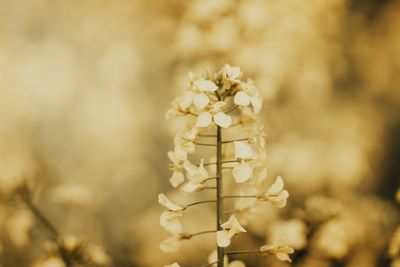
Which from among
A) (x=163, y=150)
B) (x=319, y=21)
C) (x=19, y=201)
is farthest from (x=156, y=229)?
(x=319, y=21)

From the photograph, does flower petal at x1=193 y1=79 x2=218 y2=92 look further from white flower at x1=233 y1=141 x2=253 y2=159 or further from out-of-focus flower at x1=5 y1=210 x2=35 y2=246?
out-of-focus flower at x1=5 y1=210 x2=35 y2=246

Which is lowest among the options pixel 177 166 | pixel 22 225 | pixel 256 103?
pixel 22 225

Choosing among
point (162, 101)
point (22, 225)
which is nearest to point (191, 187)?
point (22, 225)

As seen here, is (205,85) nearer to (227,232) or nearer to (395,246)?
(227,232)

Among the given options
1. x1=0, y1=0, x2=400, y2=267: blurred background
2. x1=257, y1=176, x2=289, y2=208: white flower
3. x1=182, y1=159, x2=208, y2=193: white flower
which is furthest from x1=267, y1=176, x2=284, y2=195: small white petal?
x1=0, y1=0, x2=400, y2=267: blurred background

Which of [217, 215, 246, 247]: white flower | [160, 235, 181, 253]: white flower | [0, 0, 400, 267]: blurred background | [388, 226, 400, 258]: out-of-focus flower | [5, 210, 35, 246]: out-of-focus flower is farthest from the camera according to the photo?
[0, 0, 400, 267]: blurred background

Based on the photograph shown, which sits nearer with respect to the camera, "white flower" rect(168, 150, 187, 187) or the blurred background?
"white flower" rect(168, 150, 187, 187)

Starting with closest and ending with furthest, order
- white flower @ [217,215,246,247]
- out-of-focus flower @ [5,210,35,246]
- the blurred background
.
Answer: white flower @ [217,215,246,247]
out-of-focus flower @ [5,210,35,246]
the blurred background
